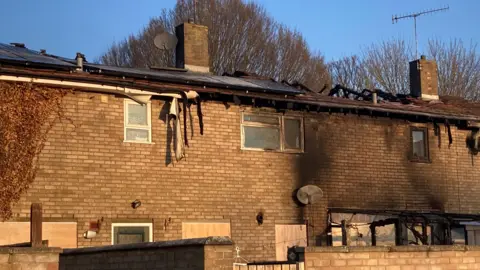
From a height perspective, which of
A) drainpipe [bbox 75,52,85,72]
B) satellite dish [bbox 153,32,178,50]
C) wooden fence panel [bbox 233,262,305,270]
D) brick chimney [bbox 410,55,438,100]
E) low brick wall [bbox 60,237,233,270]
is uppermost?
satellite dish [bbox 153,32,178,50]

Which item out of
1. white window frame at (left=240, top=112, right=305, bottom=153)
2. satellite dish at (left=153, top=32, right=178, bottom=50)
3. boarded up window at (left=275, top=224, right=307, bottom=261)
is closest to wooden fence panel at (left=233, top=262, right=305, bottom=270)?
boarded up window at (left=275, top=224, right=307, bottom=261)

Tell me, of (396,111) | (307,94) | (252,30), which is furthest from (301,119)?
(252,30)

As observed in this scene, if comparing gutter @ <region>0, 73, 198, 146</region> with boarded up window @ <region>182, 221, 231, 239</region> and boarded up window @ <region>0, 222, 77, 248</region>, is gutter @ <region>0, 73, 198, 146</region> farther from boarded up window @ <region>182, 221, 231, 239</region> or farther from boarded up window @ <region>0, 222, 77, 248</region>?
boarded up window @ <region>0, 222, 77, 248</region>

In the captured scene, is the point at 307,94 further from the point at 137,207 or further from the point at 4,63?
the point at 4,63

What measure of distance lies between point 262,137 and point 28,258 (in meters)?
Result: 11.5

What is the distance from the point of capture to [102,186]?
1930 centimetres

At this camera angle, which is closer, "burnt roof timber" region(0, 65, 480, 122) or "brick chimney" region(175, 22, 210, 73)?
"burnt roof timber" region(0, 65, 480, 122)

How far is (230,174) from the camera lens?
21.0 meters

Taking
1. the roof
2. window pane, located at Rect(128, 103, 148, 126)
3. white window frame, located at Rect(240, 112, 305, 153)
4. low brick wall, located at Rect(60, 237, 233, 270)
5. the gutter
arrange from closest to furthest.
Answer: low brick wall, located at Rect(60, 237, 233, 270) → the gutter → the roof → window pane, located at Rect(128, 103, 148, 126) → white window frame, located at Rect(240, 112, 305, 153)

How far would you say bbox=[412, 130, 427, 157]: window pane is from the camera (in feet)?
80.8

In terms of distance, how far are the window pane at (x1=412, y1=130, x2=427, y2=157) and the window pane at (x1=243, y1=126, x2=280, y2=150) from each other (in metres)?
4.76

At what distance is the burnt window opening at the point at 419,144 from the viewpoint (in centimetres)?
2455

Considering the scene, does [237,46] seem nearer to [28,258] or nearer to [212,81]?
[212,81]

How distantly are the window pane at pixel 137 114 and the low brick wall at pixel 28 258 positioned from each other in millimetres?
9275
